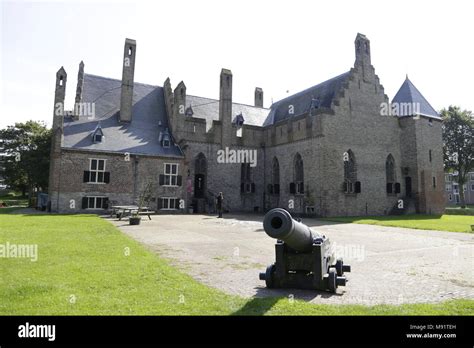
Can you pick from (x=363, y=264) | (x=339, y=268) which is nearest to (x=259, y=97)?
(x=363, y=264)

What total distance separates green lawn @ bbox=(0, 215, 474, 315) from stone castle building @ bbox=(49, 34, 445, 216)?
20.7 meters

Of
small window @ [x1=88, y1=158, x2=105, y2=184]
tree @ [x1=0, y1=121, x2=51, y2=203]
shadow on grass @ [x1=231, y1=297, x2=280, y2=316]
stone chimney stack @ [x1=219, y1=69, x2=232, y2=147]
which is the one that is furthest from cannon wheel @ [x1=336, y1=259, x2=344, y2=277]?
tree @ [x1=0, y1=121, x2=51, y2=203]

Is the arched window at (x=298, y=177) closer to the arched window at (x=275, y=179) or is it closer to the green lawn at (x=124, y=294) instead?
the arched window at (x=275, y=179)

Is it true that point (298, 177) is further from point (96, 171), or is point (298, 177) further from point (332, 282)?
point (332, 282)

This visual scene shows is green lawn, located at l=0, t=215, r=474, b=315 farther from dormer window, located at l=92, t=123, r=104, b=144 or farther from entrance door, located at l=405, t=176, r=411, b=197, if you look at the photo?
entrance door, located at l=405, t=176, r=411, b=197

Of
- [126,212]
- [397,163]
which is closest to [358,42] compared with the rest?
[397,163]

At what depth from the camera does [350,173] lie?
29.6 m

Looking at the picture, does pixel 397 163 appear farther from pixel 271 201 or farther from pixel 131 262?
pixel 131 262

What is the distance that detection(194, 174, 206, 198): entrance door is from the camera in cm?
3306

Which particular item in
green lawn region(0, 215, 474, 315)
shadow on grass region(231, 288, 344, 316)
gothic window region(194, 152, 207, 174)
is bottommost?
shadow on grass region(231, 288, 344, 316)

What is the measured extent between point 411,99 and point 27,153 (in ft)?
153

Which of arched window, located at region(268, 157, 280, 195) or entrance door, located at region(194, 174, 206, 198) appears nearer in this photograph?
entrance door, located at region(194, 174, 206, 198)

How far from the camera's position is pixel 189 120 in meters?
32.4
